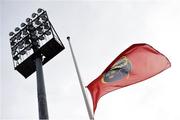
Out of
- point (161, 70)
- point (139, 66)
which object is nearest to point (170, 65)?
point (161, 70)

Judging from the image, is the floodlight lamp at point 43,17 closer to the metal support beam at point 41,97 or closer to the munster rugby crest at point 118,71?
the metal support beam at point 41,97

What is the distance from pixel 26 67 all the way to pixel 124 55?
198 inches

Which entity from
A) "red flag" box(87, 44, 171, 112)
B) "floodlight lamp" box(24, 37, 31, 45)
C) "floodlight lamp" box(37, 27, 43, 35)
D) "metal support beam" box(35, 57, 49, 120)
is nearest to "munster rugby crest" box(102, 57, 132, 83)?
"red flag" box(87, 44, 171, 112)

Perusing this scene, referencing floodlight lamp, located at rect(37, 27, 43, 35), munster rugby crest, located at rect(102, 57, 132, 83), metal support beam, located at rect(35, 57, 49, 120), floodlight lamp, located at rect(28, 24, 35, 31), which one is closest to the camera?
metal support beam, located at rect(35, 57, 49, 120)

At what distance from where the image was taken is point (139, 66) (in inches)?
497

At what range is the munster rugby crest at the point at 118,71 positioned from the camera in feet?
40.5

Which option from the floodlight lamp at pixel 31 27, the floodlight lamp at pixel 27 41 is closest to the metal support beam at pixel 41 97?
the floodlight lamp at pixel 27 41

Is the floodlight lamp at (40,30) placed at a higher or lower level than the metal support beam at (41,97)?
higher

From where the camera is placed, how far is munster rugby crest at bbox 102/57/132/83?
1234 centimetres

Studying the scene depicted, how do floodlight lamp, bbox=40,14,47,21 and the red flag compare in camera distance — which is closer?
the red flag

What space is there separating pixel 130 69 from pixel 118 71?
1.57ft

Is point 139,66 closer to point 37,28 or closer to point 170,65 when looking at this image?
point 170,65

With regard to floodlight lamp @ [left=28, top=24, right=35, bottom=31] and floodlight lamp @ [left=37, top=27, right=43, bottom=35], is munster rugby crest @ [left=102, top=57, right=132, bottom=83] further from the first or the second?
floodlight lamp @ [left=28, top=24, right=35, bottom=31]

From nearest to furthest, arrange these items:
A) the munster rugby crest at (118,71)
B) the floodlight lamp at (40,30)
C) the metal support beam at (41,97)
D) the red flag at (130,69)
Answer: the metal support beam at (41,97)
the red flag at (130,69)
the munster rugby crest at (118,71)
the floodlight lamp at (40,30)
